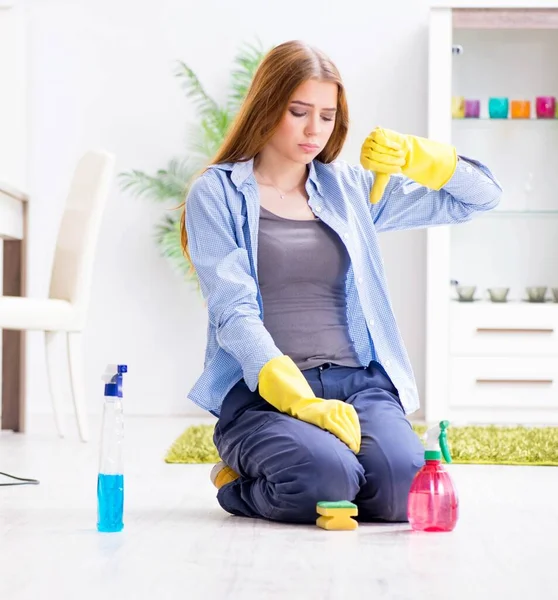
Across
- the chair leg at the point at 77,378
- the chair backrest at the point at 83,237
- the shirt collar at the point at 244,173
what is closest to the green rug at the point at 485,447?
the chair leg at the point at 77,378

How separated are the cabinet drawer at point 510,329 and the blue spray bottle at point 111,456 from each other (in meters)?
2.84

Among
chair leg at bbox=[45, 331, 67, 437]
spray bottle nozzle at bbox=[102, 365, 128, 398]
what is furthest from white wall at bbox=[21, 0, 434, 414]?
spray bottle nozzle at bbox=[102, 365, 128, 398]

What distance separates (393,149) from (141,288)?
2.83m

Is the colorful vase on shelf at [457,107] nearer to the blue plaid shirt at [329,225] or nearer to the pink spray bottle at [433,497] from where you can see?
the blue plaid shirt at [329,225]

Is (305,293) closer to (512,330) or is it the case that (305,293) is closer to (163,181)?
(512,330)

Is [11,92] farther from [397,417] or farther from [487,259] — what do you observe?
[397,417]

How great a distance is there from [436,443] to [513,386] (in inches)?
106

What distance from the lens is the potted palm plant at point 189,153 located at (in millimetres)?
4703

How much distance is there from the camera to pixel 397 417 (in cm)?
212

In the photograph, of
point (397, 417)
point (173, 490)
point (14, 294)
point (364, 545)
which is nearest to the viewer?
point (364, 545)

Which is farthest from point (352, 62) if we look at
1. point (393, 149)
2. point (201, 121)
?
point (393, 149)

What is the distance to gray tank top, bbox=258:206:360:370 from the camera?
2.16m

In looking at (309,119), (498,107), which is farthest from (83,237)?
(498,107)

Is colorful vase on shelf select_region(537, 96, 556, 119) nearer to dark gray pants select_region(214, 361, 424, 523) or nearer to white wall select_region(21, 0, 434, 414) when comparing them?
white wall select_region(21, 0, 434, 414)
